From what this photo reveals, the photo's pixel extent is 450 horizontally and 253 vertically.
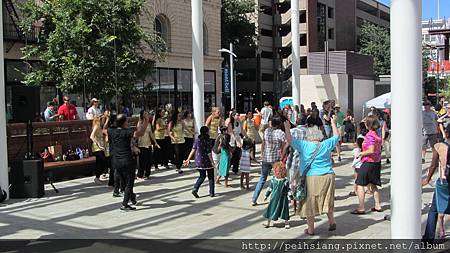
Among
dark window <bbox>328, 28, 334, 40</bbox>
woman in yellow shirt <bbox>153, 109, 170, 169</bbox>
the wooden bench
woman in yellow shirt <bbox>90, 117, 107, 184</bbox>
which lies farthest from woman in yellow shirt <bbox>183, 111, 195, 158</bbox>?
dark window <bbox>328, 28, 334, 40</bbox>

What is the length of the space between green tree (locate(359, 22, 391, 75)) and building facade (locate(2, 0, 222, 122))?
1283 inches

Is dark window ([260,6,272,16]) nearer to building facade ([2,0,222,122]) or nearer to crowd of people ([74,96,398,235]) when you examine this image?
building facade ([2,0,222,122])

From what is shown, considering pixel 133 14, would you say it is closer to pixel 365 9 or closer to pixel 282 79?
pixel 282 79

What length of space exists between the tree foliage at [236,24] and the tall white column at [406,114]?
4618cm

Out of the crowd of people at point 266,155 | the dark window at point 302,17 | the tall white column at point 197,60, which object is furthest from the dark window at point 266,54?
the tall white column at point 197,60

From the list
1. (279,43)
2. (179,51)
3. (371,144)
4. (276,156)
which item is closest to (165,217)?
(276,156)

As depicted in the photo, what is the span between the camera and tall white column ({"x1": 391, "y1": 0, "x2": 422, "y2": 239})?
19.3 feet

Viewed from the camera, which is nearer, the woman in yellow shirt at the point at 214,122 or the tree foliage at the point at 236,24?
the woman in yellow shirt at the point at 214,122

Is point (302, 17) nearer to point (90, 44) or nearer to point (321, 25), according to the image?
point (321, 25)

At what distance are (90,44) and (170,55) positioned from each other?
14.3 meters

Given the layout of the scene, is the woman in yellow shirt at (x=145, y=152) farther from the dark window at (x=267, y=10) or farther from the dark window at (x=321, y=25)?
the dark window at (x=321, y=25)

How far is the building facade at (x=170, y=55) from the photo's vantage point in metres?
24.0

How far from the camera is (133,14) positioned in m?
21.4

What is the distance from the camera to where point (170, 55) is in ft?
112
